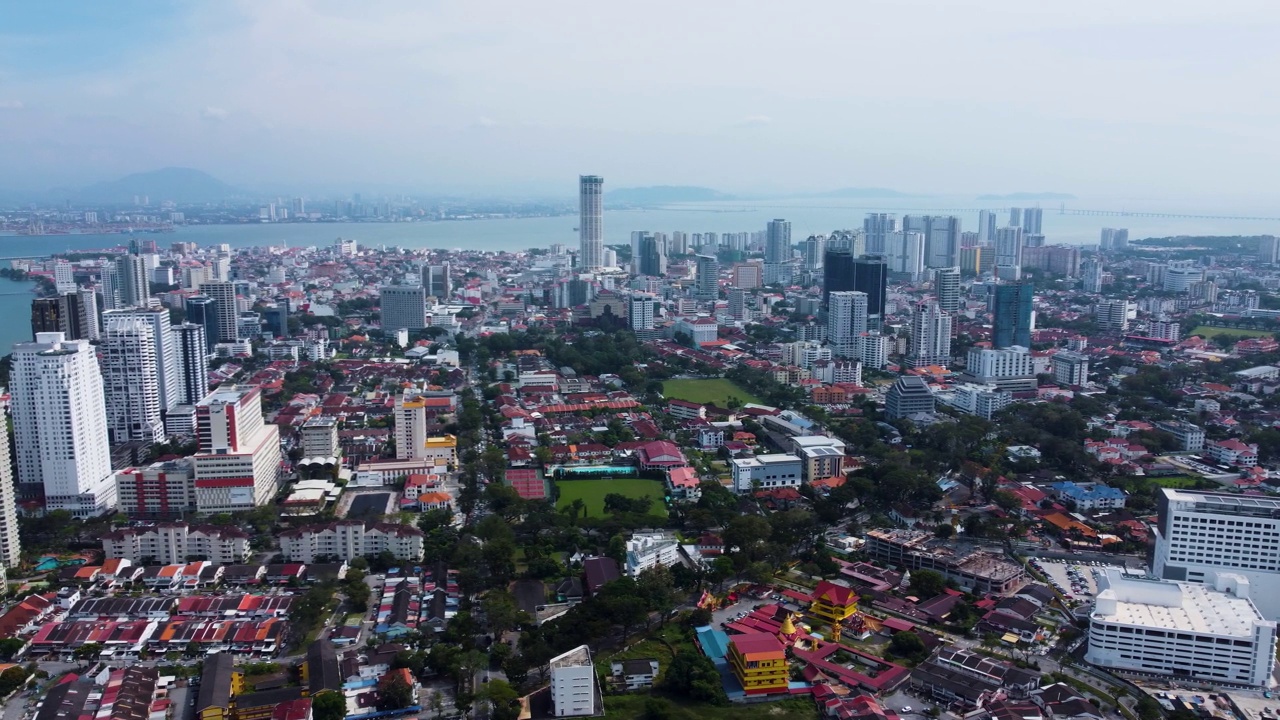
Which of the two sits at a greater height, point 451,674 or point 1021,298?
point 1021,298

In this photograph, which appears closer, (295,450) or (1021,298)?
(295,450)

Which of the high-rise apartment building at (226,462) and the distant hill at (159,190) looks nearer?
the high-rise apartment building at (226,462)

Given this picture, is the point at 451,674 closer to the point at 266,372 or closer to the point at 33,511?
the point at 33,511

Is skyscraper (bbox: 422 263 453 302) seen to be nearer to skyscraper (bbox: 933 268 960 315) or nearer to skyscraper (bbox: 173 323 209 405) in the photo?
Answer: skyscraper (bbox: 173 323 209 405)

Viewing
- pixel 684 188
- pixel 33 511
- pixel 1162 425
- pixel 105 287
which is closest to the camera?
pixel 33 511

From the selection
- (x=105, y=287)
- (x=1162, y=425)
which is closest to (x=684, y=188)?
(x=105, y=287)

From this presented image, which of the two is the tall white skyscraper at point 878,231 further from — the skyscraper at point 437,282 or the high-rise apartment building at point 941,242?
the skyscraper at point 437,282

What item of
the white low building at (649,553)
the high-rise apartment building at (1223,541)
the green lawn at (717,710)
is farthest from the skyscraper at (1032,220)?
the green lawn at (717,710)
